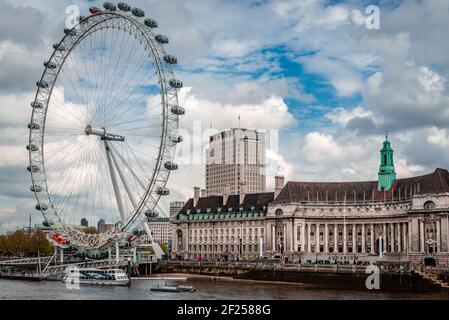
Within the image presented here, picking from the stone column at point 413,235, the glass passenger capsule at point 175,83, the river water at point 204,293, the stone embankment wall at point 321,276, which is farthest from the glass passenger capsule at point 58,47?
the stone column at point 413,235

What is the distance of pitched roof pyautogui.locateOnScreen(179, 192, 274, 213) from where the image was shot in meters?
124

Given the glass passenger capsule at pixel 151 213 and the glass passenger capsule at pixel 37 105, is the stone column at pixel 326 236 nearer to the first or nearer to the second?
the glass passenger capsule at pixel 151 213

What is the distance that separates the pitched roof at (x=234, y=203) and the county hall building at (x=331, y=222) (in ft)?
0.72

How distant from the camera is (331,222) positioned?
116 meters

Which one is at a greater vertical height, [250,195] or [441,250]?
[250,195]

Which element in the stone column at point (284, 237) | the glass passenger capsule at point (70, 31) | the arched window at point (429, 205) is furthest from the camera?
the stone column at point (284, 237)

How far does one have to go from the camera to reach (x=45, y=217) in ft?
298

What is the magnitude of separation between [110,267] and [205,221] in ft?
133

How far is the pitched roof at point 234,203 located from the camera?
408ft

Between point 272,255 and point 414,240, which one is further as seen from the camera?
point 272,255

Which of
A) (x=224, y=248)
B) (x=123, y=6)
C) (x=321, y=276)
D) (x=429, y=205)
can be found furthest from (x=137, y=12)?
(x=224, y=248)
